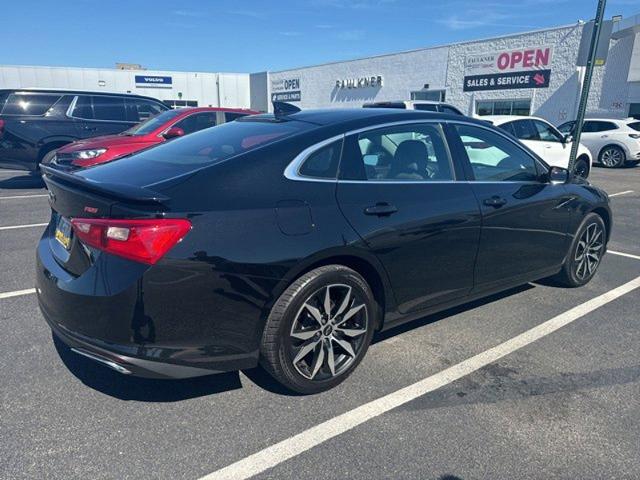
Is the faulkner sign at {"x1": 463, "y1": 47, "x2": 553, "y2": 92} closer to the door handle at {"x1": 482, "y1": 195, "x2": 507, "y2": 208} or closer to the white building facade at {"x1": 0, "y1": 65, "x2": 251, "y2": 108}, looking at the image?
the door handle at {"x1": 482, "y1": 195, "x2": 507, "y2": 208}

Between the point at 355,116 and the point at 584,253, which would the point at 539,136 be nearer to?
the point at 584,253

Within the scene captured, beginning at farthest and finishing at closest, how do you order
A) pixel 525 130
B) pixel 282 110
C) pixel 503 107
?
pixel 503 107 < pixel 525 130 < pixel 282 110

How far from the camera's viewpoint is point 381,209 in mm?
2928

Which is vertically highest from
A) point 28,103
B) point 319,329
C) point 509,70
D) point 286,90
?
point 509,70

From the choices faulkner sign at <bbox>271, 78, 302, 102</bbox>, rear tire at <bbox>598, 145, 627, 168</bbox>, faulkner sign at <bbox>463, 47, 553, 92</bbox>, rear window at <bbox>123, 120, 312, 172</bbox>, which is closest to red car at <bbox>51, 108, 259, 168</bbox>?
rear window at <bbox>123, 120, 312, 172</bbox>

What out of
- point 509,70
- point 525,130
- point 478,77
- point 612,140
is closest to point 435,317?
point 525,130

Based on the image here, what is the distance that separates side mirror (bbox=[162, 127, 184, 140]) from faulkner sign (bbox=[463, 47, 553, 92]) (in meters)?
19.9

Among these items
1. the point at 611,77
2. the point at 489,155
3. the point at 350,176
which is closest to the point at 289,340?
the point at 350,176

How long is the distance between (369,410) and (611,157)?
16.9 m

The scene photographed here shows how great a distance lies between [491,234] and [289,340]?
6.04 feet

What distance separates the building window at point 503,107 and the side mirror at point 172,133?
1990cm

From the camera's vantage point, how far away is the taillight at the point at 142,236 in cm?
223

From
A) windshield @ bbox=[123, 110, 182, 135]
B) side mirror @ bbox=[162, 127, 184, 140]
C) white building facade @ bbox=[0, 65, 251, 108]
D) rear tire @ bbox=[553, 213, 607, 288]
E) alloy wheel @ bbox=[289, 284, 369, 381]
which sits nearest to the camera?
alloy wheel @ bbox=[289, 284, 369, 381]

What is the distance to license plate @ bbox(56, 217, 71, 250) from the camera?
2.58 metres
